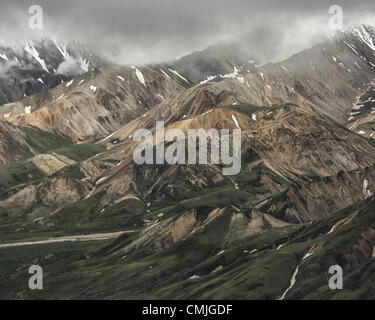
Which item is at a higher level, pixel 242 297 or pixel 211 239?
pixel 211 239

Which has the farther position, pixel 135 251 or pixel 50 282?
pixel 135 251

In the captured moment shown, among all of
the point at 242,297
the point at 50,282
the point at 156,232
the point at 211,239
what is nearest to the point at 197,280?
the point at 242,297
